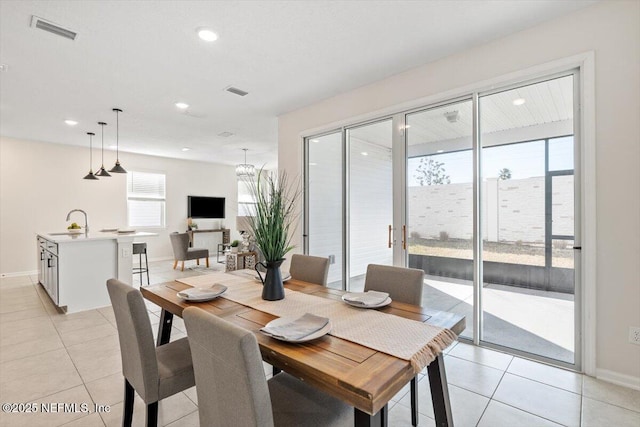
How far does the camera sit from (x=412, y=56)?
2.97 metres

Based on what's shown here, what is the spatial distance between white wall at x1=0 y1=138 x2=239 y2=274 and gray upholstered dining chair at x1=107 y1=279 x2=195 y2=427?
6458mm

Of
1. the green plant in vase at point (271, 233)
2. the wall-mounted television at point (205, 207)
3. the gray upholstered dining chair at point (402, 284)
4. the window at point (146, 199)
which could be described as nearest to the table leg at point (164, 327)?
the green plant in vase at point (271, 233)

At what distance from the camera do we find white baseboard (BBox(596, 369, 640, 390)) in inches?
83.9

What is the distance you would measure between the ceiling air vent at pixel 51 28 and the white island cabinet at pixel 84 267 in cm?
245

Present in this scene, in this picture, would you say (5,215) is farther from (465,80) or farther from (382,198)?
(465,80)

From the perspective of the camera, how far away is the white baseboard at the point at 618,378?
213cm

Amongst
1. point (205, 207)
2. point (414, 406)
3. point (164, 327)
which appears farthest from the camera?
point (205, 207)

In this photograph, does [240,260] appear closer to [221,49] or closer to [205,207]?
[205,207]

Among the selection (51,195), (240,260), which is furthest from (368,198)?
(51,195)

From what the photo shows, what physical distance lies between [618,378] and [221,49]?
4.10m

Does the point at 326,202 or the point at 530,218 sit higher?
the point at 326,202

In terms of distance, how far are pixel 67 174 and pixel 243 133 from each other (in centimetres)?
405

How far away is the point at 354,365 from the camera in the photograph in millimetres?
1062

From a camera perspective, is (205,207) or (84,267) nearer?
(84,267)
